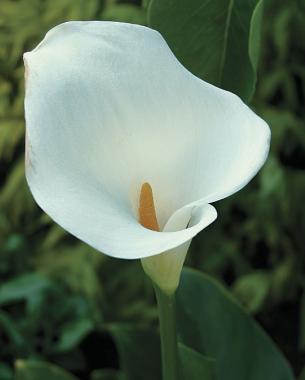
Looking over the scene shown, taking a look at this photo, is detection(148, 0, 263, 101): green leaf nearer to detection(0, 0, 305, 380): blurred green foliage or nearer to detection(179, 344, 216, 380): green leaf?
detection(179, 344, 216, 380): green leaf

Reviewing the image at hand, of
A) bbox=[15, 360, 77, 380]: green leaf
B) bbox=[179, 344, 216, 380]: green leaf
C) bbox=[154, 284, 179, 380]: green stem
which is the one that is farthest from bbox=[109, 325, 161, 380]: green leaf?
bbox=[154, 284, 179, 380]: green stem

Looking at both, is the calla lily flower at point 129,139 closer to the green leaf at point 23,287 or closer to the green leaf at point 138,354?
the green leaf at point 138,354

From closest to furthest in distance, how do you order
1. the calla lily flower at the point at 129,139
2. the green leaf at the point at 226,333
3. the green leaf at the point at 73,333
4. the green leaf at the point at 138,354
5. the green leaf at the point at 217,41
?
the calla lily flower at the point at 129,139 → the green leaf at the point at 217,41 → the green leaf at the point at 226,333 → the green leaf at the point at 138,354 → the green leaf at the point at 73,333

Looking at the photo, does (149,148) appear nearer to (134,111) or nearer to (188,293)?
(134,111)

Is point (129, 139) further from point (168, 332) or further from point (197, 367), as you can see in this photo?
point (197, 367)

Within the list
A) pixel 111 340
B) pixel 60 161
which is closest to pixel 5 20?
pixel 111 340

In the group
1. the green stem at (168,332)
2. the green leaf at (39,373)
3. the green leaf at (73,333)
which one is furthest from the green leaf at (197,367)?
the green leaf at (73,333)

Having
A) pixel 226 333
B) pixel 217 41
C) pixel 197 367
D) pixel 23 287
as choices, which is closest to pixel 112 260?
pixel 23 287
